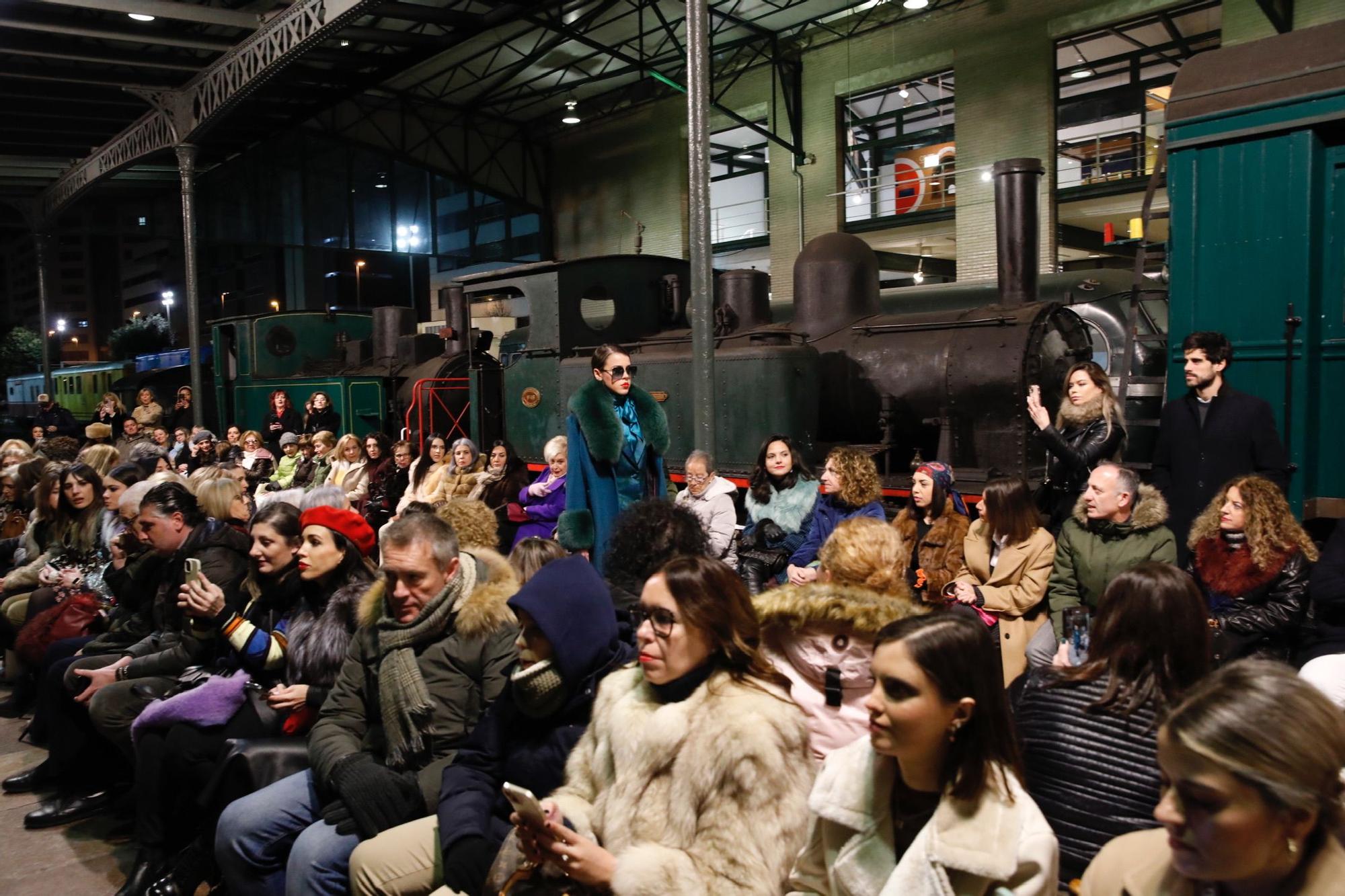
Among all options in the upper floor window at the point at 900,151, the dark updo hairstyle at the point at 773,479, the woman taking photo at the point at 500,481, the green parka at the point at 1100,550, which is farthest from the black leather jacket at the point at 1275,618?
the upper floor window at the point at 900,151

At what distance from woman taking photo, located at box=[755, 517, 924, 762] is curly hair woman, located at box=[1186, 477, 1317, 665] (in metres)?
1.73

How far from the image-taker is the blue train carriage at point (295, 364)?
15.0 m

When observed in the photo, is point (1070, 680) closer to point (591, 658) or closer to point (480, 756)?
point (591, 658)

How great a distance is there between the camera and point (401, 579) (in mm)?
3260

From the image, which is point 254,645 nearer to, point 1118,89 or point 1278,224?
point 1278,224

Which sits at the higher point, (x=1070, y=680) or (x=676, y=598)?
(x=676, y=598)

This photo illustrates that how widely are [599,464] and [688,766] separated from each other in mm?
3126

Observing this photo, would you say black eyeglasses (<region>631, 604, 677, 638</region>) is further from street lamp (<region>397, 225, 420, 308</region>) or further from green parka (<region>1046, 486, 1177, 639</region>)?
street lamp (<region>397, 225, 420, 308</region>)

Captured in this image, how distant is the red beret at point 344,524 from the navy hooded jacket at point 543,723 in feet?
4.48

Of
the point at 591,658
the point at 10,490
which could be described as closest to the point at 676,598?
the point at 591,658

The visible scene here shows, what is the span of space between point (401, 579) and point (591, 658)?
33.6 inches

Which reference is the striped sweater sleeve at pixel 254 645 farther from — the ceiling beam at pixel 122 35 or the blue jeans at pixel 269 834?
the ceiling beam at pixel 122 35

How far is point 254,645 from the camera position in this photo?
12.5ft

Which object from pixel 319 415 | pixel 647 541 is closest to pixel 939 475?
pixel 647 541
